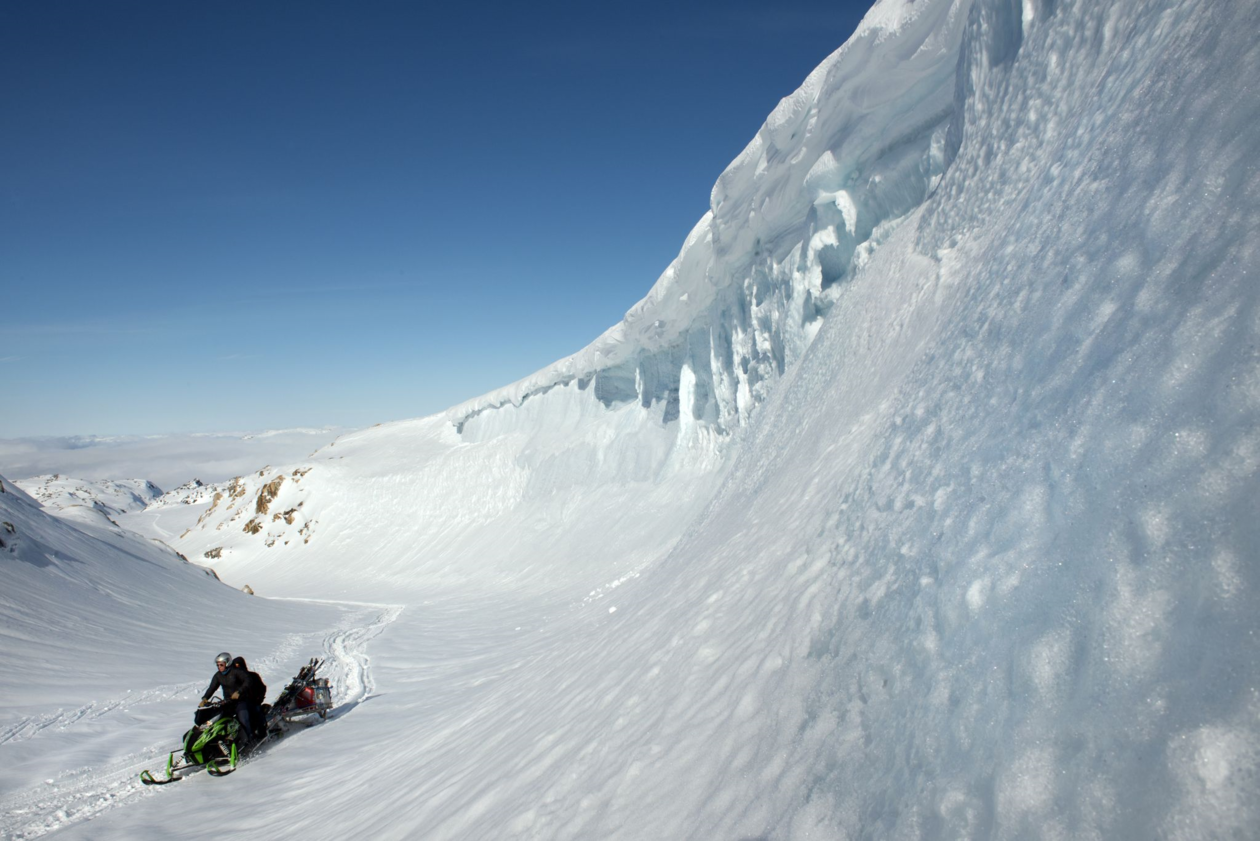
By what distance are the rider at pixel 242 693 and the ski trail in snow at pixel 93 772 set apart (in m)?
0.70

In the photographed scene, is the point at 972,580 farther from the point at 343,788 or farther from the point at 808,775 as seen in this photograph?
the point at 343,788

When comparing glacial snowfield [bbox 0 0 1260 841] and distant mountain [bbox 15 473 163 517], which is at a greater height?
distant mountain [bbox 15 473 163 517]

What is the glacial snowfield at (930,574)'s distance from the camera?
165 cm

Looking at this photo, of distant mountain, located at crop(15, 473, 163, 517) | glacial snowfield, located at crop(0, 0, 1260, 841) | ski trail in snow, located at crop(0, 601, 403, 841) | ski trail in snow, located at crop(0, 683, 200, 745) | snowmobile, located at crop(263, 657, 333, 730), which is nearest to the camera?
glacial snowfield, located at crop(0, 0, 1260, 841)

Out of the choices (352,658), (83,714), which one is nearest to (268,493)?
(352,658)

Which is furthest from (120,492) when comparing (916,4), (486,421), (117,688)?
(916,4)

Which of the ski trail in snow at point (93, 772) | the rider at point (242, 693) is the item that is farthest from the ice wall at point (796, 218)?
the rider at point (242, 693)

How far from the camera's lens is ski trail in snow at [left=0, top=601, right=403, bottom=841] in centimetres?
547

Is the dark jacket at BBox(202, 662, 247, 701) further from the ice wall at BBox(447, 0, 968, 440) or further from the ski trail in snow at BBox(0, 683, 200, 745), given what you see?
the ice wall at BBox(447, 0, 968, 440)

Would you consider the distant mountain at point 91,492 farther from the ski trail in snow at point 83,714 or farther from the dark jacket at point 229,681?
the dark jacket at point 229,681

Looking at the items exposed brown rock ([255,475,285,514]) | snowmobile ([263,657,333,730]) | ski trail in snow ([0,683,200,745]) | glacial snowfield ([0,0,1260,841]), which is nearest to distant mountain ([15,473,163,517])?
exposed brown rock ([255,475,285,514])

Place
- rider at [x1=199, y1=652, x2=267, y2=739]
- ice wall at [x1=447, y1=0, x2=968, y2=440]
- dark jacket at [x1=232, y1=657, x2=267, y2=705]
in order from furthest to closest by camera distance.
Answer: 1. ice wall at [x1=447, y1=0, x2=968, y2=440]
2. dark jacket at [x1=232, y1=657, x2=267, y2=705]
3. rider at [x1=199, y1=652, x2=267, y2=739]

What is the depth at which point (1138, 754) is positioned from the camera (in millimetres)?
1478

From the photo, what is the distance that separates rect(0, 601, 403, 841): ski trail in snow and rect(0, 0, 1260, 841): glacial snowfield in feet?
0.19
